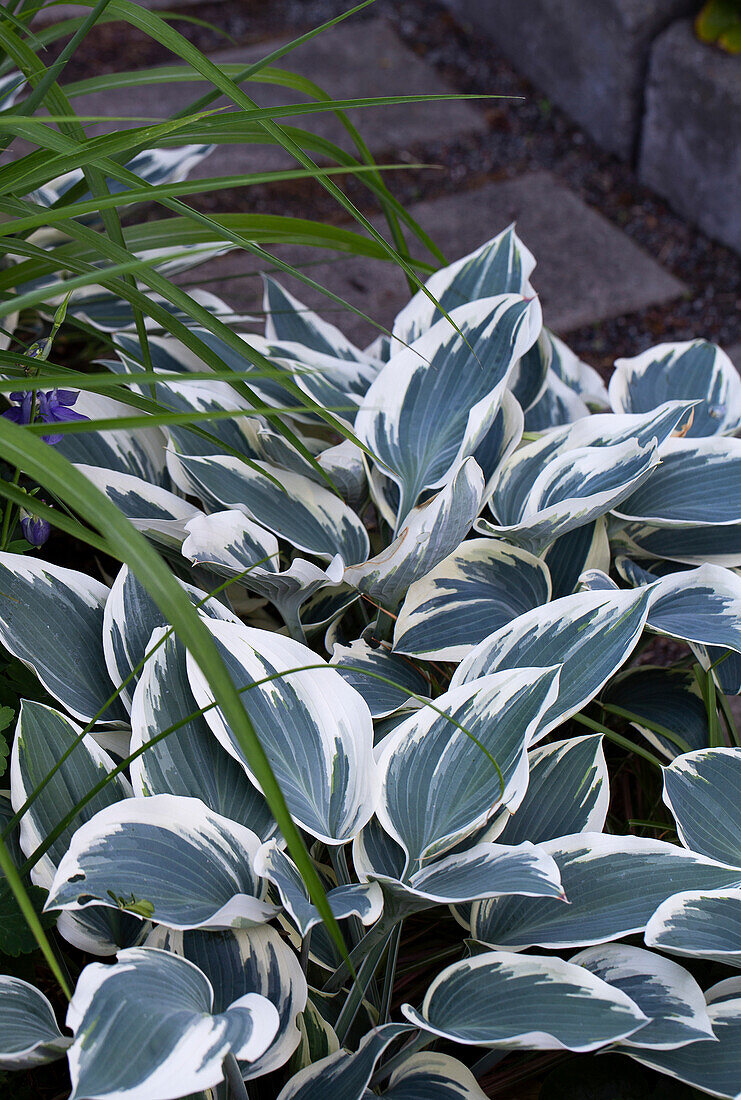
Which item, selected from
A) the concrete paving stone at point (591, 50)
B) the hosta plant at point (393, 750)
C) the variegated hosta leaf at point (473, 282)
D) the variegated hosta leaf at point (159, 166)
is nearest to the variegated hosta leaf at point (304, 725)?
the hosta plant at point (393, 750)

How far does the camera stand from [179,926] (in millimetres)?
523

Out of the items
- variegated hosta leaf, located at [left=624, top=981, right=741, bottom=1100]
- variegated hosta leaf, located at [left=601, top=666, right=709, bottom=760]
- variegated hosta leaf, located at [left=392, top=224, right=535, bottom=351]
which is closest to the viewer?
variegated hosta leaf, located at [left=624, top=981, right=741, bottom=1100]

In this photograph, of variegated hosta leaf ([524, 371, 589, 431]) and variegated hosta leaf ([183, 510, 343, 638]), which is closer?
variegated hosta leaf ([183, 510, 343, 638])

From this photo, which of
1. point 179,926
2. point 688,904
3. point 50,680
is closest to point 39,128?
point 50,680

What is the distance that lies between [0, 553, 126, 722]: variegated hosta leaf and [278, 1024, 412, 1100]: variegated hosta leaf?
25 centimetres

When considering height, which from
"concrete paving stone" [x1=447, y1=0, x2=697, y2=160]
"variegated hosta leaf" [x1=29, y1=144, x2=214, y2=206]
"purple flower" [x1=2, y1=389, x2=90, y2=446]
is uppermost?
"concrete paving stone" [x1=447, y1=0, x2=697, y2=160]

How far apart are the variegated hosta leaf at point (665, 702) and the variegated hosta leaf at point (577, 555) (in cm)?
9

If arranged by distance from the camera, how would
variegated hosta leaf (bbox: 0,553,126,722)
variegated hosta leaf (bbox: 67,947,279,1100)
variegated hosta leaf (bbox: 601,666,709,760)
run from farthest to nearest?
variegated hosta leaf (bbox: 601,666,709,760) < variegated hosta leaf (bbox: 0,553,126,722) < variegated hosta leaf (bbox: 67,947,279,1100)

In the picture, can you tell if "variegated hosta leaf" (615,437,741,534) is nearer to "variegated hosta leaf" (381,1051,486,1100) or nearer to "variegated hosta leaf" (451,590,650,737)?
"variegated hosta leaf" (451,590,650,737)

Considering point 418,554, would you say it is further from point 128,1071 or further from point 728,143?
point 728,143

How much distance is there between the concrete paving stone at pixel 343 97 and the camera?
7.32 ft

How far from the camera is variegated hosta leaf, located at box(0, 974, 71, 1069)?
49cm

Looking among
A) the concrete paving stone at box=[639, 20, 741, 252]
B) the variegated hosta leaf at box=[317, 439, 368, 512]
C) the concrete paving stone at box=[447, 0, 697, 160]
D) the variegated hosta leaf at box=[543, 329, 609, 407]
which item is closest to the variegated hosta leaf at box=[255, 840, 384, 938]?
the variegated hosta leaf at box=[317, 439, 368, 512]

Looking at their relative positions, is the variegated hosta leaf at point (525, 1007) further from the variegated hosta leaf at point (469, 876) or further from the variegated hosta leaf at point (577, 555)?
the variegated hosta leaf at point (577, 555)
